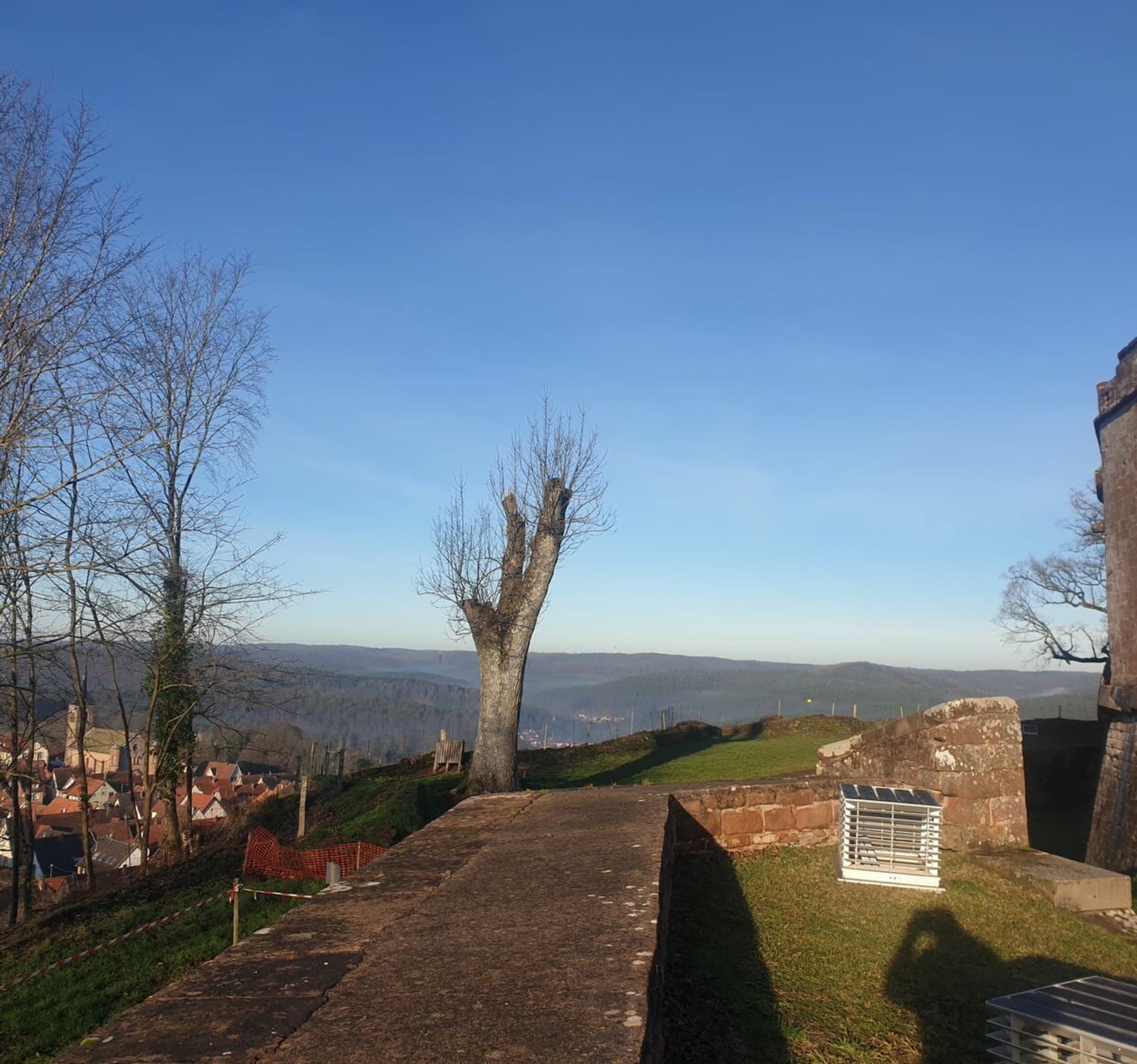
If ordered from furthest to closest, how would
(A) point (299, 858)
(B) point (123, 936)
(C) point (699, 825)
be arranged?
A: (A) point (299, 858), (B) point (123, 936), (C) point (699, 825)

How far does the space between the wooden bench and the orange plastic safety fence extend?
341 inches

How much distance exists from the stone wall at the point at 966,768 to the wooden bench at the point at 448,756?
45.6ft

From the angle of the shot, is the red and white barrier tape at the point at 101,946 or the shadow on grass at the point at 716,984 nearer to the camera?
the shadow on grass at the point at 716,984

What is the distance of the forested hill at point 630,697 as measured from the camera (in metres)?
67.6

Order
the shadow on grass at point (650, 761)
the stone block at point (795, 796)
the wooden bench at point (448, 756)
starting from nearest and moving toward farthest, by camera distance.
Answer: the stone block at point (795, 796) → the shadow on grass at point (650, 761) → the wooden bench at point (448, 756)

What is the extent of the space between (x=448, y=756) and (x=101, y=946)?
13148 mm

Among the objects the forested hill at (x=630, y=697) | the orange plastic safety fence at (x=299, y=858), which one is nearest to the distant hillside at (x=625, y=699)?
the forested hill at (x=630, y=697)

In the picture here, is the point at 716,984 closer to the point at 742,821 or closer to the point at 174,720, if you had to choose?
the point at 742,821

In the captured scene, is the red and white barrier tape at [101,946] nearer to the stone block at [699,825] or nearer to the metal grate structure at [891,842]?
the stone block at [699,825]

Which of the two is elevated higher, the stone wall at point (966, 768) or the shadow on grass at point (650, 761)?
the stone wall at point (966, 768)

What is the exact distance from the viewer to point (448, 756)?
21.3 m

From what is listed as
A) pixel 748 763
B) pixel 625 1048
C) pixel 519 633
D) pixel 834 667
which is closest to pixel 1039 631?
pixel 748 763

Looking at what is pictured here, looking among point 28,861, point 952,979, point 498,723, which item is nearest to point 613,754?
point 498,723

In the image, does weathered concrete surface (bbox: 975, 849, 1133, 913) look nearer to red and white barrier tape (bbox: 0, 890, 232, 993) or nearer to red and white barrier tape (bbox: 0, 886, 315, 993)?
red and white barrier tape (bbox: 0, 886, 315, 993)
